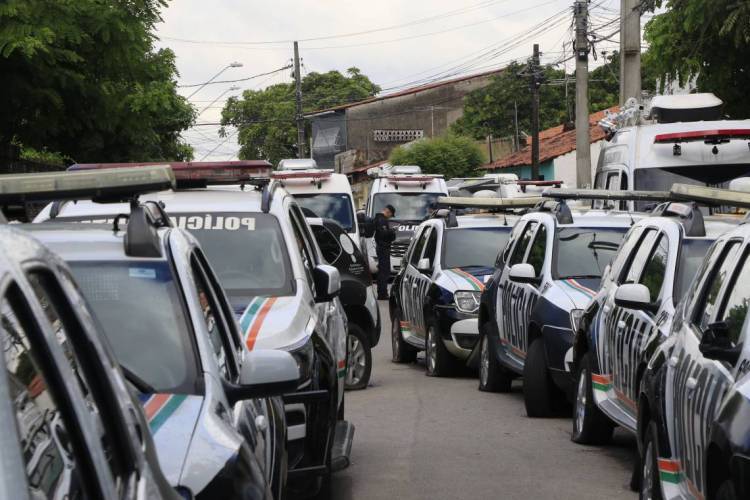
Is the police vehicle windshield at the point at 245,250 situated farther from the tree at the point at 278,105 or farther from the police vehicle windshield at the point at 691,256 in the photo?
the tree at the point at 278,105

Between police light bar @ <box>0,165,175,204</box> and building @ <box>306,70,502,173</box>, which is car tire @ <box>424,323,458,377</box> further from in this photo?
building @ <box>306,70,502,173</box>

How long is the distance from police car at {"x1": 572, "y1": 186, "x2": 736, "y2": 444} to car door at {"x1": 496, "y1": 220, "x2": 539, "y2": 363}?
98.3 inches

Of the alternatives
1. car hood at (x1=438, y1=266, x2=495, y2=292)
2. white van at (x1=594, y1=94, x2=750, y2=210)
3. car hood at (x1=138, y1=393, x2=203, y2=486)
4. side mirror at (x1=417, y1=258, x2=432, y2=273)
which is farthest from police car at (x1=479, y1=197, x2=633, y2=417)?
car hood at (x1=138, y1=393, x2=203, y2=486)

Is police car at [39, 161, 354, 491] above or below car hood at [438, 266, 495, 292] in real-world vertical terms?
above

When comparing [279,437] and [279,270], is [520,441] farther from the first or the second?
[279,437]

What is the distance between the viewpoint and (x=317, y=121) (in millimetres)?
95500

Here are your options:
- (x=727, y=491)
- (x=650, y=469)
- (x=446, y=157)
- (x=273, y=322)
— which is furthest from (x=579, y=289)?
(x=446, y=157)

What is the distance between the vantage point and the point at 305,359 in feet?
25.3

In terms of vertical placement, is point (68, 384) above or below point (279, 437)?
above

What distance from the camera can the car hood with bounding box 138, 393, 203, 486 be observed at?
4.20 m

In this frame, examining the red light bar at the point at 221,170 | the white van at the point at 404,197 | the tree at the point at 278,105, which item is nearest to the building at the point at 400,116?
the tree at the point at 278,105

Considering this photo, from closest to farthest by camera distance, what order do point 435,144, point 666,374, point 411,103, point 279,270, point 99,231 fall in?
point 99,231 < point 666,374 < point 279,270 < point 435,144 < point 411,103

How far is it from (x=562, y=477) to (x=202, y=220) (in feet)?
9.27

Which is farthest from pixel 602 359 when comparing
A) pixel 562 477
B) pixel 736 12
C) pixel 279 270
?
pixel 736 12
